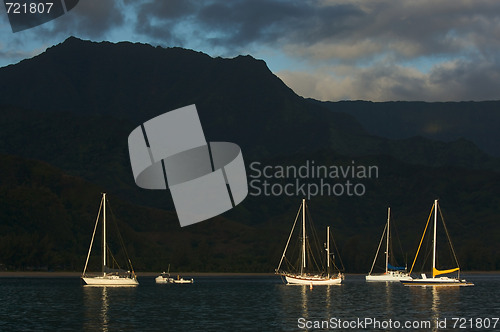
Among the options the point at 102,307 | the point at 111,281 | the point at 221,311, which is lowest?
the point at 221,311

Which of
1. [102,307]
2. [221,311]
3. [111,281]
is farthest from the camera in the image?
[111,281]

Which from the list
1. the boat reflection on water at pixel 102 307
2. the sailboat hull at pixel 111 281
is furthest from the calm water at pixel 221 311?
the sailboat hull at pixel 111 281

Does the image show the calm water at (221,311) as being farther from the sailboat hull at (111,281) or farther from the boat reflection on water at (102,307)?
the sailboat hull at (111,281)

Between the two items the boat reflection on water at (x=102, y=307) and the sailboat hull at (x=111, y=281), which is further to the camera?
the sailboat hull at (x=111, y=281)

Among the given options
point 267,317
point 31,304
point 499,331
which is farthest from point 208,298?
point 499,331

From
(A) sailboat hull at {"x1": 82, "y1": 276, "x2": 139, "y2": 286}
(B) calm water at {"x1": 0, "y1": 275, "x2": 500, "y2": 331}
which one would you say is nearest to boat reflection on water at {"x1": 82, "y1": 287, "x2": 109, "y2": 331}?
(B) calm water at {"x1": 0, "y1": 275, "x2": 500, "y2": 331}

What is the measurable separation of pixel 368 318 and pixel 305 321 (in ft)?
32.4

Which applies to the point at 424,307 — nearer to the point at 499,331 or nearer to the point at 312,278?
the point at 499,331

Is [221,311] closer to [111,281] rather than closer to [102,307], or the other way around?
[102,307]

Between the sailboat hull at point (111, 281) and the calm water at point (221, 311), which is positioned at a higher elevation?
the sailboat hull at point (111, 281)

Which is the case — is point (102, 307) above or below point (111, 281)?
below

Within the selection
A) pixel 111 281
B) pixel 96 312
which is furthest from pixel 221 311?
pixel 111 281

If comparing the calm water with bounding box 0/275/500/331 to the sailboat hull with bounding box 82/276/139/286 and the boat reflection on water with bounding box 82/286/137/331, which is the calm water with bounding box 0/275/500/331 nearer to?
the boat reflection on water with bounding box 82/286/137/331

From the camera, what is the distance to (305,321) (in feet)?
338
